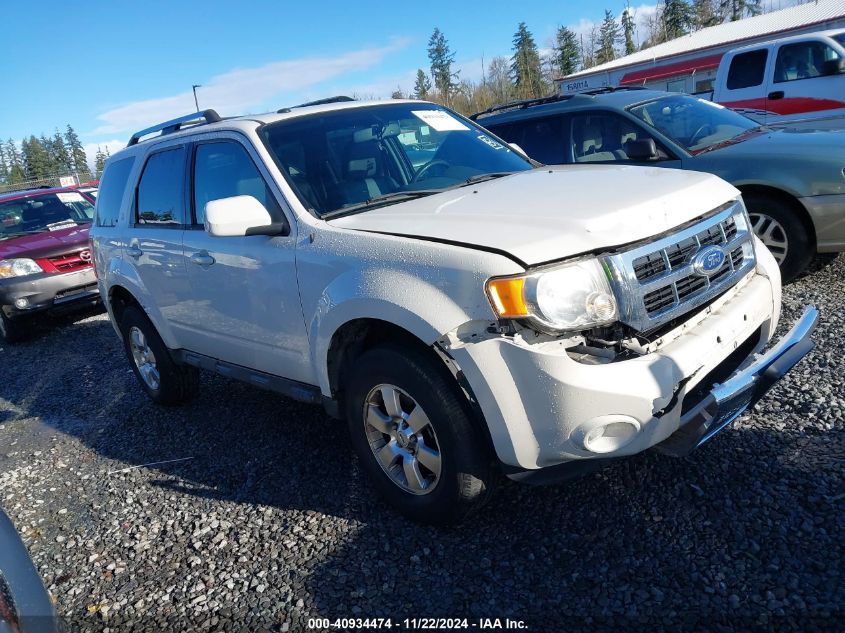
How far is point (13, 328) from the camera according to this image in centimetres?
812

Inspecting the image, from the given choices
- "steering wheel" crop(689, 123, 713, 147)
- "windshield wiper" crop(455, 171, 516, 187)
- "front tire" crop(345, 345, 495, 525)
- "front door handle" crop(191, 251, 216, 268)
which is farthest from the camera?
"steering wheel" crop(689, 123, 713, 147)

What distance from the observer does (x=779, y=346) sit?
267 cm

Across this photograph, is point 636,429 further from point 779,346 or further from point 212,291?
point 212,291

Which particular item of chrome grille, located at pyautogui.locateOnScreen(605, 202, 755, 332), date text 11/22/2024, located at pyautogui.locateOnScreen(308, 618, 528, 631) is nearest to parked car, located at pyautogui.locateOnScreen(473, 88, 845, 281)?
chrome grille, located at pyautogui.locateOnScreen(605, 202, 755, 332)

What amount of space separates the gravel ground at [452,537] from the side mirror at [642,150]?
1.87 metres

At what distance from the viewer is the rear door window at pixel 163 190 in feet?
13.4

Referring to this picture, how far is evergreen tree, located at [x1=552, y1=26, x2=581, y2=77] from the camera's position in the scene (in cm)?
6631

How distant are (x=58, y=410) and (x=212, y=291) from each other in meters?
2.76

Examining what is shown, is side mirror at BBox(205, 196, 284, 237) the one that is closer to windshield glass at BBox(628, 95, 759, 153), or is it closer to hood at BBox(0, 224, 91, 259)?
windshield glass at BBox(628, 95, 759, 153)

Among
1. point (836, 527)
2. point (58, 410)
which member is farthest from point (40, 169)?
point (836, 527)

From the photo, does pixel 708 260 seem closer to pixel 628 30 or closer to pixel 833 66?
pixel 833 66

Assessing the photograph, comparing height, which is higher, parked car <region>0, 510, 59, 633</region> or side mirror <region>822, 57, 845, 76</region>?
side mirror <region>822, 57, 845, 76</region>

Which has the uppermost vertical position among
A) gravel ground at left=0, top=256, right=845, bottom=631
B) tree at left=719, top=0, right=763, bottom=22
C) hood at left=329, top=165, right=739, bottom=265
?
tree at left=719, top=0, right=763, bottom=22

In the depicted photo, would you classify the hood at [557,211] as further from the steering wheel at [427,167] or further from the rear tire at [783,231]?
the rear tire at [783,231]
